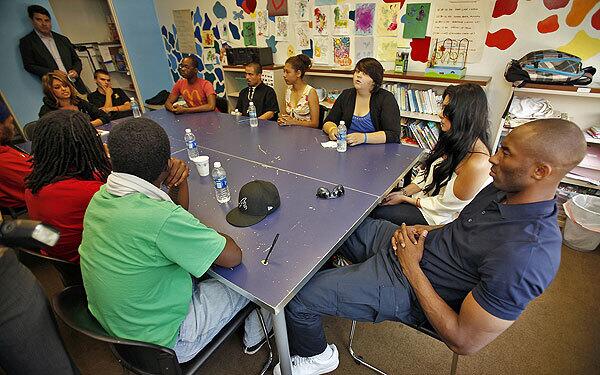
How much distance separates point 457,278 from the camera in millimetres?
1120

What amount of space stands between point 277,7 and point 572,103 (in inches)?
128

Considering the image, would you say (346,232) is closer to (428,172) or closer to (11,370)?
(428,172)

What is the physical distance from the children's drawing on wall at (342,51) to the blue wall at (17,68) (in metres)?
3.91

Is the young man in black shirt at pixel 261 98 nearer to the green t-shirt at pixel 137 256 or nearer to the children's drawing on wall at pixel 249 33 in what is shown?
the children's drawing on wall at pixel 249 33

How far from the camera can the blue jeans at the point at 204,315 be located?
1076 millimetres

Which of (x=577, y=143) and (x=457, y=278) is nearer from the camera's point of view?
(x=577, y=143)

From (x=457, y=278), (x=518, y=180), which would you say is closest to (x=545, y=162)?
(x=518, y=180)

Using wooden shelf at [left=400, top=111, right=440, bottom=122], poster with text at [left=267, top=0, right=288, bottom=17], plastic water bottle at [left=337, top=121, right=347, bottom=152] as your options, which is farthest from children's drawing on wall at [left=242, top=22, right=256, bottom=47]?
plastic water bottle at [left=337, top=121, right=347, bottom=152]

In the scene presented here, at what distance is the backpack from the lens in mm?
2168

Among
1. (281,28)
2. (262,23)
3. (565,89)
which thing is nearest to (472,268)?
(565,89)

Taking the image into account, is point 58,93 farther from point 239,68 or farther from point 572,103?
point 572,103

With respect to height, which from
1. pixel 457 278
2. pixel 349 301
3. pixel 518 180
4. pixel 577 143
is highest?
pixel 577 143

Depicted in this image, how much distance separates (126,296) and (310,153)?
140cm

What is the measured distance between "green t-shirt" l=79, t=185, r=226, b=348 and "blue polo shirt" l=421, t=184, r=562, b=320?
863 mm
